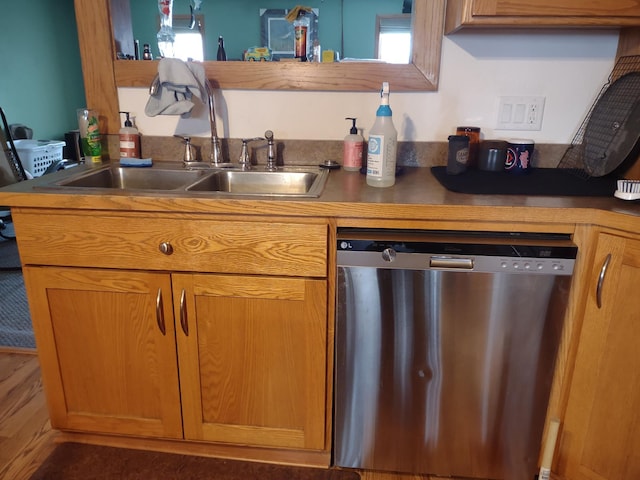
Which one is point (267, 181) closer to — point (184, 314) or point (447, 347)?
point (184, 314)

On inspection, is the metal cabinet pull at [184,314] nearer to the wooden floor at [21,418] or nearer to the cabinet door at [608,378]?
the wooden floor at [21,418]

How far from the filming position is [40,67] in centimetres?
491

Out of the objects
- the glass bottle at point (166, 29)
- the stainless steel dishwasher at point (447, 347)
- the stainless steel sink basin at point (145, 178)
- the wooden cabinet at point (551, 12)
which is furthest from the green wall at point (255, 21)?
the stainless steel dishwasher at point (447, 347)

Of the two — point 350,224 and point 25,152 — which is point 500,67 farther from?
point 25,152

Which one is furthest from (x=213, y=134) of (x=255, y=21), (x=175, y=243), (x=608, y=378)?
(x=255, y=21)

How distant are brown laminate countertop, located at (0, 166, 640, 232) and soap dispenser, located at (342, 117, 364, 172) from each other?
334 mm

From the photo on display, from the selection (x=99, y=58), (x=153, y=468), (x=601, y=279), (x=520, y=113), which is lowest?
(x=153, y=468)

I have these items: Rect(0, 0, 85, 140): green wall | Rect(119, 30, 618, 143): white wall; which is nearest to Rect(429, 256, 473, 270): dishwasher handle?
Rect(119, 30, 618, 143): white wall

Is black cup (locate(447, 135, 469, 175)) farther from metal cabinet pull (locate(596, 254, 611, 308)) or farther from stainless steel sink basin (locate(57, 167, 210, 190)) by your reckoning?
stainless steel sink basin (locate(57, 167, 210, 190))

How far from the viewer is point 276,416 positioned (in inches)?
52.7

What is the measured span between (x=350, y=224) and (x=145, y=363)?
741 millimetres

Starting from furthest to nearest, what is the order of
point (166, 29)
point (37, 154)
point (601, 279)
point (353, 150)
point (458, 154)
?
point (37, 154) < point (166, 29) < point (353, 150) < point (458, 154) < point (601, 279)

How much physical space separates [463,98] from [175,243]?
110 centimetres

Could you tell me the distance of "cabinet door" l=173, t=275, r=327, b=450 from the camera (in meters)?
1.23
